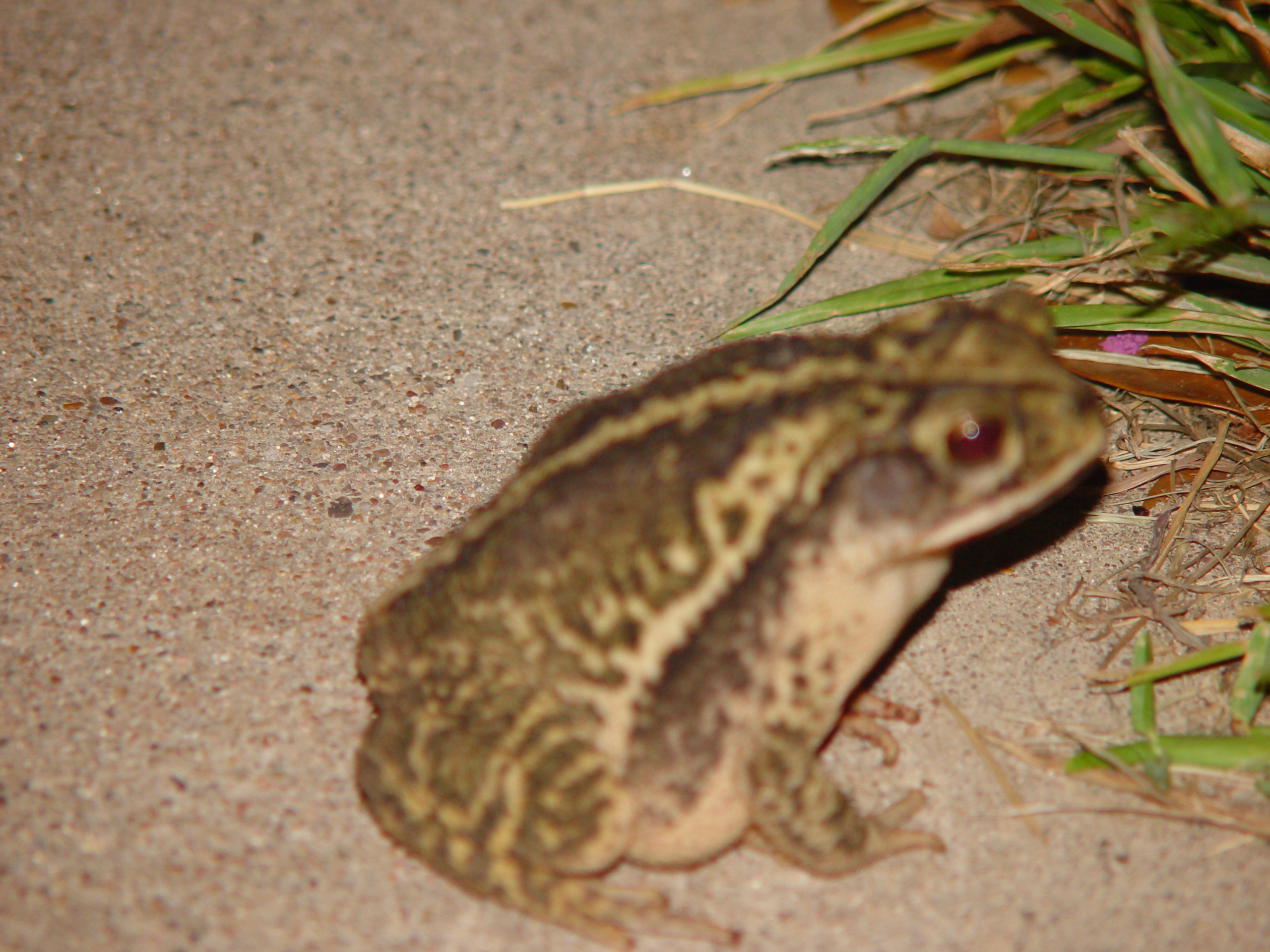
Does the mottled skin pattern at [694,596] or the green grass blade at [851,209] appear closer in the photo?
the mottled skin pattern at [694,596]

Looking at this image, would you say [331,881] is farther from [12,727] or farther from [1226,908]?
[1226,908]

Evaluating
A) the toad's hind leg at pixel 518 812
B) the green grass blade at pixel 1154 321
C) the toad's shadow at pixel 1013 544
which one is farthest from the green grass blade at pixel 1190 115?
the toad's hind leg at pixel 518 812

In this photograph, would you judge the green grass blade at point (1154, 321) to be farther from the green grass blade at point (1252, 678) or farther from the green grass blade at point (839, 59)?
the green grass blade at point (839, 59)

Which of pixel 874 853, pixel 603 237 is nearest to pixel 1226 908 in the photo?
pixel 874 853

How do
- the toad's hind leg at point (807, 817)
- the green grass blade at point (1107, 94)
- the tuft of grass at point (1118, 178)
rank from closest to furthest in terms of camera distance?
the toad's hind leg at point (807, 817) → the tuft of grass at point (1118, 178) → the green grass blade at point (1107, 94)

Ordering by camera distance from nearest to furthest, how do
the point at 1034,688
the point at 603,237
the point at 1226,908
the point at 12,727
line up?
the point at 1226,908, the point at 12,727, the point at 1034,688, the point at 603,237

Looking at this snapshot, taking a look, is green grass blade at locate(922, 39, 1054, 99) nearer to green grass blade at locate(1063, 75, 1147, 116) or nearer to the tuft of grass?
the tuft of grass
